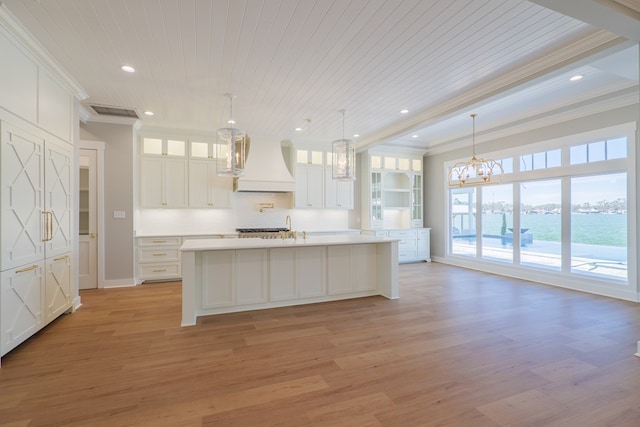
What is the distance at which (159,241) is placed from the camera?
5.57 m

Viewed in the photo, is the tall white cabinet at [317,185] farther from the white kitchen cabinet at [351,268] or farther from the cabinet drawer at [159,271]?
the cabinet drawer at [159,271]

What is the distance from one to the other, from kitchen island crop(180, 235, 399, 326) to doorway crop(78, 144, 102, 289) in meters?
2.32

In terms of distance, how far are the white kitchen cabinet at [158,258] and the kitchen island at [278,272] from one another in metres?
1.88

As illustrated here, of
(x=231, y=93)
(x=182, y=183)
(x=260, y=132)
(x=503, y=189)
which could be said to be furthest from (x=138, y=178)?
(x=503, y=189)

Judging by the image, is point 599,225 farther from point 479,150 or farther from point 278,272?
point 278,272

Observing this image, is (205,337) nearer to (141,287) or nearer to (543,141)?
(141,287)

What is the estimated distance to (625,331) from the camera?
323 centimetres

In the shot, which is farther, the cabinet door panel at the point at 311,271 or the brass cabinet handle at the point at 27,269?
the cabinet door panel at the point at 311,271

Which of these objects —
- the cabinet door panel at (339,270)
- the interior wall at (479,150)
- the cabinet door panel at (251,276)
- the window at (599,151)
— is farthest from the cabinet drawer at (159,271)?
the window at (599,151)

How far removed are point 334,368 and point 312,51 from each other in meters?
3.02

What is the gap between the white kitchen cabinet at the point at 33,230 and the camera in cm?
262

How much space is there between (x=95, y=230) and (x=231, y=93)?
3363mm

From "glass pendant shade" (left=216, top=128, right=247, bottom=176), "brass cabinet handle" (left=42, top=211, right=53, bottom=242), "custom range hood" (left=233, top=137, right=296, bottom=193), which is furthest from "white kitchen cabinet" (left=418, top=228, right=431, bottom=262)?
"brass cabinet handle" (left=42, top=211, right=53, bottom=242)

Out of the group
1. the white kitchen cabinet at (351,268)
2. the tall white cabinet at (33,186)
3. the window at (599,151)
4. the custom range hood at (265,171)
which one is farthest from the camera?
the custom range hood at (265,171)
